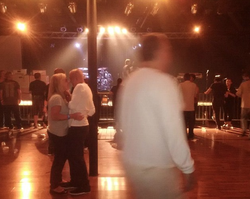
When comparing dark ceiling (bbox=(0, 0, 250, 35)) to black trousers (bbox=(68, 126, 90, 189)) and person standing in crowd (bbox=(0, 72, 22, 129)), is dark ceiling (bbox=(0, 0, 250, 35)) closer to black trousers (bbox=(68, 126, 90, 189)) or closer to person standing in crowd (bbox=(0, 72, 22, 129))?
person standing in crowd (bbox=(0, 72, 22, 129))

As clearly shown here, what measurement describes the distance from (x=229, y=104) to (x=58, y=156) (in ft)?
28.0

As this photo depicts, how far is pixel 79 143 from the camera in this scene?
4.40 meters

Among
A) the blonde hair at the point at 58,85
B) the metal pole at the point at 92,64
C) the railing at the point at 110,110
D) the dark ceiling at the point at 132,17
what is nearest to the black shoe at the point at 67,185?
the metal pole at the point at 92,64

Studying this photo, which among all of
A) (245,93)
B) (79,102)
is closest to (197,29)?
(245,93)

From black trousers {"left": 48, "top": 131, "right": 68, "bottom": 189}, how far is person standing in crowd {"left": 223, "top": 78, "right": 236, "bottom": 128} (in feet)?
25.2

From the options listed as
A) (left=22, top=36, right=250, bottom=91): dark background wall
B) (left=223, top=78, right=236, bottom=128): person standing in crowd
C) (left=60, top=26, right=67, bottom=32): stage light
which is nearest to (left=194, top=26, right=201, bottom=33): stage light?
(left=22, top=36, right=250, bottom=91): dark background wall

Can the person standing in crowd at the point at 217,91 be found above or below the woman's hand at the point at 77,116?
above

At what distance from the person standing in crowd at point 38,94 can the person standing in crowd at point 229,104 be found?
592 centimetres

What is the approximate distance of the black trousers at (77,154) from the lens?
436 centimetres

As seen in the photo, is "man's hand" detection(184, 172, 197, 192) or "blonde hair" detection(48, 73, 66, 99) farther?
"blonde hair" detection(48, 73, 66, 99)

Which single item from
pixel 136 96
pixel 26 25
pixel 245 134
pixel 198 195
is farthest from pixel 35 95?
pixel 136 96

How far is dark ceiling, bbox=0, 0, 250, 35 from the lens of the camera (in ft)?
42.5

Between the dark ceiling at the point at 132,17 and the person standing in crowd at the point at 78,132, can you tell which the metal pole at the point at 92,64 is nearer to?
the person standing in crowd at the point at 78,132

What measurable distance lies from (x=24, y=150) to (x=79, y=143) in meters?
3.51
